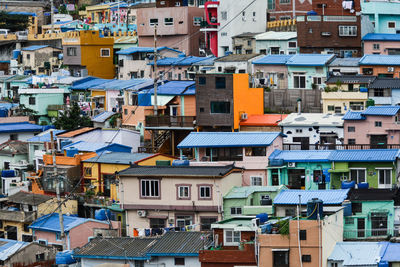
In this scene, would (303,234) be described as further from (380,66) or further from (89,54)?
(89,54)

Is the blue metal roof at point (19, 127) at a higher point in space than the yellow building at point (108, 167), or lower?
higher

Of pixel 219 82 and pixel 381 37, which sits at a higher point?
pixel 381 37

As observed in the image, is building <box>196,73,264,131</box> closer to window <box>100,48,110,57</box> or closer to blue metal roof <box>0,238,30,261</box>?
blue metal roof <box>0,238,30,261</box>

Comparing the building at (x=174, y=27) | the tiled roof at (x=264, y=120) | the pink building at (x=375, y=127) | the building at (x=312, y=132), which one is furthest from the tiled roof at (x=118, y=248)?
the building at (x=174, y=27)

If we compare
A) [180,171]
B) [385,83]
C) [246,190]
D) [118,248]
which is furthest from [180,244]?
[385,83]

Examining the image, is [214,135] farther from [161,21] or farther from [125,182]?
[161,21]

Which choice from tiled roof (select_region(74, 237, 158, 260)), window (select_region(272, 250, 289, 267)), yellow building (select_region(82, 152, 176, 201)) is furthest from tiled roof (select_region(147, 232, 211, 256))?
yellow building (select_region(82, 152, 176, 201))

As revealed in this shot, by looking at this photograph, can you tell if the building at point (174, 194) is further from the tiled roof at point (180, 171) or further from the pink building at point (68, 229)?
the pink building at point (68, 229)
